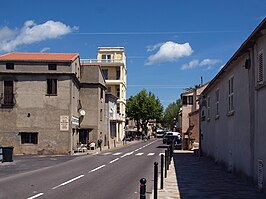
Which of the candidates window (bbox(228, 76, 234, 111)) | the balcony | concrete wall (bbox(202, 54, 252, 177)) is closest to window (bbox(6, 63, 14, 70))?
concrete wall (bbox(202, 54, 252, 177))

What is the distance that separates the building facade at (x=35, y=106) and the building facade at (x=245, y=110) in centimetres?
1863

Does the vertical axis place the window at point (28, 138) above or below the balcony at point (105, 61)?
below

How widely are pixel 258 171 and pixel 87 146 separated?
1367 inches

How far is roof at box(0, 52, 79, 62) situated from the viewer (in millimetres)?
39656

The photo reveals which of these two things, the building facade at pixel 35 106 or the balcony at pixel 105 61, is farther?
the balcony at pixel 105 61

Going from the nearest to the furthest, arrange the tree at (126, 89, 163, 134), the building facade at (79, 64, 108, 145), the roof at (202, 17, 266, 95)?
the roof at (202, 17, 266, 95), the building facade at (79, 64, 108, 145), the tree at (126, 89, 163, 134)

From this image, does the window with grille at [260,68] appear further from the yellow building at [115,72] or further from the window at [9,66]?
the yellow building at [115,72]

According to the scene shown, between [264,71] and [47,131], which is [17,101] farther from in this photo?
[264,71]

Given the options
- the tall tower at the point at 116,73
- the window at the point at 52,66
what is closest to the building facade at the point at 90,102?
the window at the point at 52,66

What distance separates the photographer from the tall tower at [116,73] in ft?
258

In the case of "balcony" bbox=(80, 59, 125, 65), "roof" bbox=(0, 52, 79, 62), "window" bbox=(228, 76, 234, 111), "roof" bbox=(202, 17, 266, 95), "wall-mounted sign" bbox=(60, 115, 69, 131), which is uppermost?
"balcony" bbox=(80, 59, 125, 65)

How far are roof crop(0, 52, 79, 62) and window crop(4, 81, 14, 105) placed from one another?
2170 millimetres

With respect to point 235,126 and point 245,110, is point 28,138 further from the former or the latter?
point 245,110

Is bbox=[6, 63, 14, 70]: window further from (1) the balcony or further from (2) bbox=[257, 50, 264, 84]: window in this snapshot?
(1) the balcony
